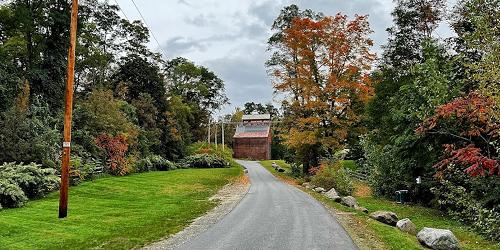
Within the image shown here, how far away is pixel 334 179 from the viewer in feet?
86.5

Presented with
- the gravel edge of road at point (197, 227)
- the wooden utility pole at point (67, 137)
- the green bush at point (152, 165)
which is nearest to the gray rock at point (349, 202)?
the gravel edge of road at point (197, 227)

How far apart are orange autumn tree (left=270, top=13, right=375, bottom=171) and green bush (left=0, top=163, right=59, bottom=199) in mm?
17588

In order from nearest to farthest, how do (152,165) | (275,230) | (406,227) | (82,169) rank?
(275,230) → (406,227) → (82,169) → (152,165)

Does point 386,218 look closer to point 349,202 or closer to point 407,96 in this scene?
point 349,202

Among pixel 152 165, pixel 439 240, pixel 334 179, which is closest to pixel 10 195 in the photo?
pixel 439 240

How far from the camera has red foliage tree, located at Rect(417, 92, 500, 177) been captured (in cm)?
1355

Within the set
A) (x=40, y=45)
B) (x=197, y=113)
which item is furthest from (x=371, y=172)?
(x=197, y=113)

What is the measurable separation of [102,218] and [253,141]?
234ft

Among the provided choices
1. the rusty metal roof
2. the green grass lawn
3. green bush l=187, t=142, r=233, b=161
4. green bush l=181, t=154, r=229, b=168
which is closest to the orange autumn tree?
the green grass lawn

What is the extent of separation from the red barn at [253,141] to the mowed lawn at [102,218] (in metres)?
60.7

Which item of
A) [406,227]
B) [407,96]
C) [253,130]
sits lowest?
[406,227]

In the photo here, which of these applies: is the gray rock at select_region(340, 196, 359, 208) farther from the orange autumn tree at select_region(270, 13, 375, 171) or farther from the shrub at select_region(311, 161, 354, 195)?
the orange autumn tree at select_region(270, 13, 375, 171)

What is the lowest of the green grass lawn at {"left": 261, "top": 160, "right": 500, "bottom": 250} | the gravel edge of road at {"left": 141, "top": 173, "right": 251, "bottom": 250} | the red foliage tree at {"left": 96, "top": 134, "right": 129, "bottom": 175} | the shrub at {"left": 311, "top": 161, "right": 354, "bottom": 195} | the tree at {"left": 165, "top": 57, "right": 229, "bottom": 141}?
the green grass lawn at {"left": 261, "top": 160, "right": 500, "bottom": 250}

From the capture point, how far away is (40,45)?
3041 centimetres
